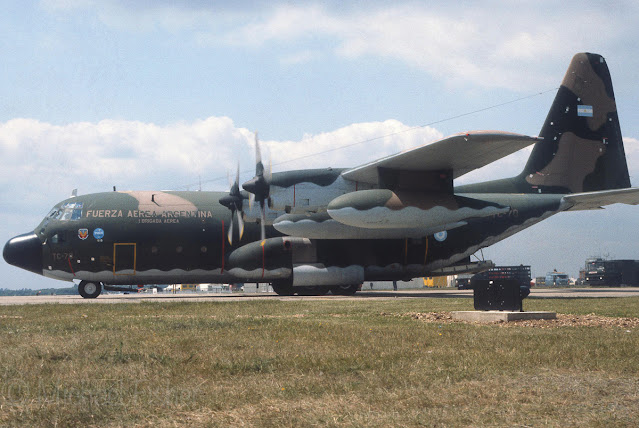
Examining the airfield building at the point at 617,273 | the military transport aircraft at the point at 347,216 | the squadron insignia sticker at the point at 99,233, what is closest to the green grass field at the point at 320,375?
the military transport aircraft at the point at 347,216

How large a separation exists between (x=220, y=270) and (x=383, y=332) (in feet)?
64.8

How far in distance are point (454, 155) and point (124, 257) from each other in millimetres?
16868

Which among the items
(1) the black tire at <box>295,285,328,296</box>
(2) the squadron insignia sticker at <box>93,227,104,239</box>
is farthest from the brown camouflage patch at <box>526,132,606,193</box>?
(2) the squadron insignia sticker at <box>93,227,104,239</box>

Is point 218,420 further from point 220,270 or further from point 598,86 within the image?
point 598,86

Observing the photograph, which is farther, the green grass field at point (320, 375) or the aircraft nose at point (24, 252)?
the aircraft nose at point (24, 252)

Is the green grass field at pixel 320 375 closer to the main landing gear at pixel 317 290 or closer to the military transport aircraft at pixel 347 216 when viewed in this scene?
the military transport aircraft at pixel 347 216

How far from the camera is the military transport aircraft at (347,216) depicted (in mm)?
27688

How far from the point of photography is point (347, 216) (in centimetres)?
2619

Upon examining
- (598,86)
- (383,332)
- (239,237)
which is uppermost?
(598,86)

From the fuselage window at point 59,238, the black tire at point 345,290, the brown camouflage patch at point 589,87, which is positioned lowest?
the black tire at point 345,290

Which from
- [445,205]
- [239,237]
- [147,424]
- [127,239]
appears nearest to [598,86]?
[445,205]

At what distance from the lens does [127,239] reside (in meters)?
29.8

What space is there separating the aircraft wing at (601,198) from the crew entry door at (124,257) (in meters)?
22.8

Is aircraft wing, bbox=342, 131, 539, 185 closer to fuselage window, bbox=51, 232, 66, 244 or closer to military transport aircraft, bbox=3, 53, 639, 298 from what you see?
military transport aircraft, bbox=3, 53, 639, 298
